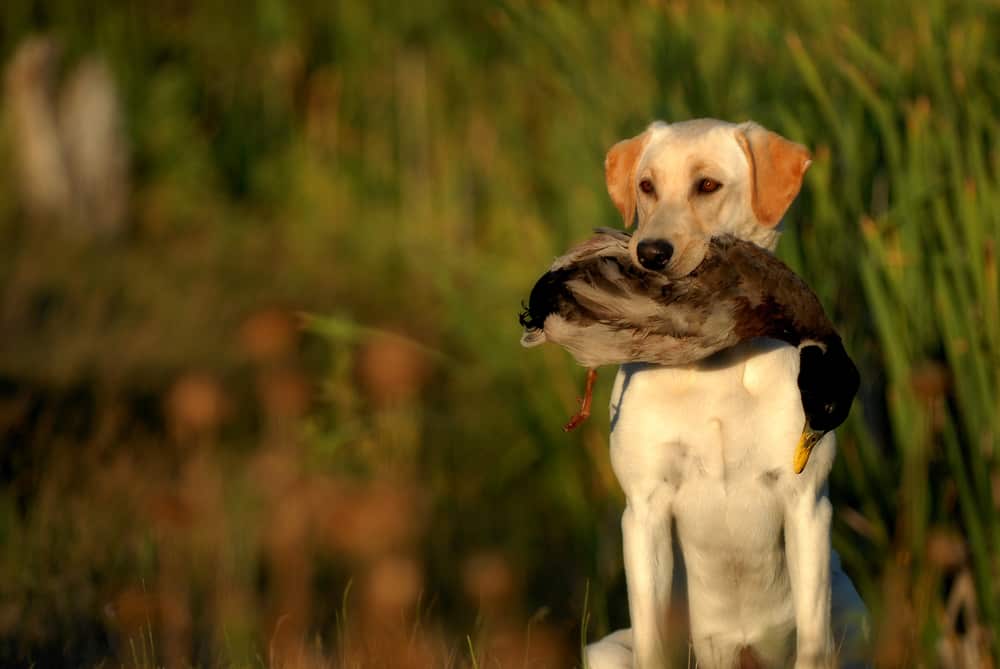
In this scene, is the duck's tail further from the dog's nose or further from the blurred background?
the blurred background

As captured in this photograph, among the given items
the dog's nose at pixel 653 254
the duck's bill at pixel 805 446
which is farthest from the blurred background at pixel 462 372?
the dog's nose at pixel 653 254

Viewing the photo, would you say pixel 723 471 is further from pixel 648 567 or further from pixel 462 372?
pixel 462 372

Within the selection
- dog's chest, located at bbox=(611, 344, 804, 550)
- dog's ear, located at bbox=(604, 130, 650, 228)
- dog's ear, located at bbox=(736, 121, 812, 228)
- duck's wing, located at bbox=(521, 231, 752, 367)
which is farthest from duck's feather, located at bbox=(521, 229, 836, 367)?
dog's ear, located at bbox=(604, 130, 650, 228)

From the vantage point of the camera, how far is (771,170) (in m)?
3.23

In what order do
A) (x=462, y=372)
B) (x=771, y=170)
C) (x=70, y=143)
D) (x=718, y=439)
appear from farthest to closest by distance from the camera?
1. (x=70, y=143)
2. (x=462, y=372)
3. (x=771, y=170)
4. (x=718, y=439)

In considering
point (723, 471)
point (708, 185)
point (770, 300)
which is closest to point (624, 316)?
point (770, 300)

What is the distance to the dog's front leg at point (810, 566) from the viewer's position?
3037mm

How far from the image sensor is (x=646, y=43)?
478 cm

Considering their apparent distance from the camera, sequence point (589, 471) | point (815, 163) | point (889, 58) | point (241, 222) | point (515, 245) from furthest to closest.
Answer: point (241, 222)
point (515, 245)
point (589, 471)
point (889, 58)
point (815, 163)

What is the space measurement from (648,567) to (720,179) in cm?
82

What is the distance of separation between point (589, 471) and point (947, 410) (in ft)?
3.88

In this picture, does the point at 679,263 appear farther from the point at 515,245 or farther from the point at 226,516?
the point at 515,245

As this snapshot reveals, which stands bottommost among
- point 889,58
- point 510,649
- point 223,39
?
point 510,649

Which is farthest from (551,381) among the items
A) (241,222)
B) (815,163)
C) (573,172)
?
(241,222)
